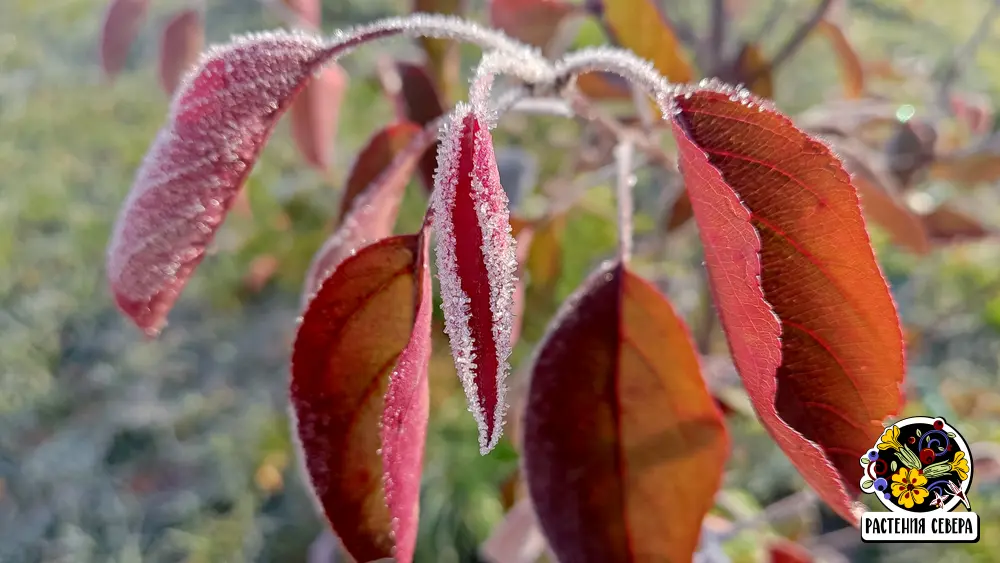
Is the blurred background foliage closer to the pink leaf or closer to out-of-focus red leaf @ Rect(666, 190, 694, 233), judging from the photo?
out-of-focus red leaf @ Rect(666, 190, 694, 233)

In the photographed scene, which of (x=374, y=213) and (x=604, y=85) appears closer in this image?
(x=374, y=213)

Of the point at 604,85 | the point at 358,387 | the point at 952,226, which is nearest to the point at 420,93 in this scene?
the point at 604,85

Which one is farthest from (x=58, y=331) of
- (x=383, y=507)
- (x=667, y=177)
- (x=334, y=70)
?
(x=383, y=507)

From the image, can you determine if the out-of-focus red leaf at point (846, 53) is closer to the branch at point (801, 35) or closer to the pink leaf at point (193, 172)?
the branch at point (801, 35)

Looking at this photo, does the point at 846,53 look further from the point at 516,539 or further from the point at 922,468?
the point at 516,539

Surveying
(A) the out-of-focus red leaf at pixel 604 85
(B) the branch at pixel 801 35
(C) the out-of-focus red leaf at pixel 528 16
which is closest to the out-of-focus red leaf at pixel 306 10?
(C) the out-of-focus red leaf at pixel 528 16

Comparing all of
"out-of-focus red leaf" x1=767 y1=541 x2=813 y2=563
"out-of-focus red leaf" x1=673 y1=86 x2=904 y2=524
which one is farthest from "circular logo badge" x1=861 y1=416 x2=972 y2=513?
"out-of-focus red leaf" x1=767 y1=541 x2=813 y2=563

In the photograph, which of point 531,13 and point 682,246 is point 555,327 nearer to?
point 531,13
